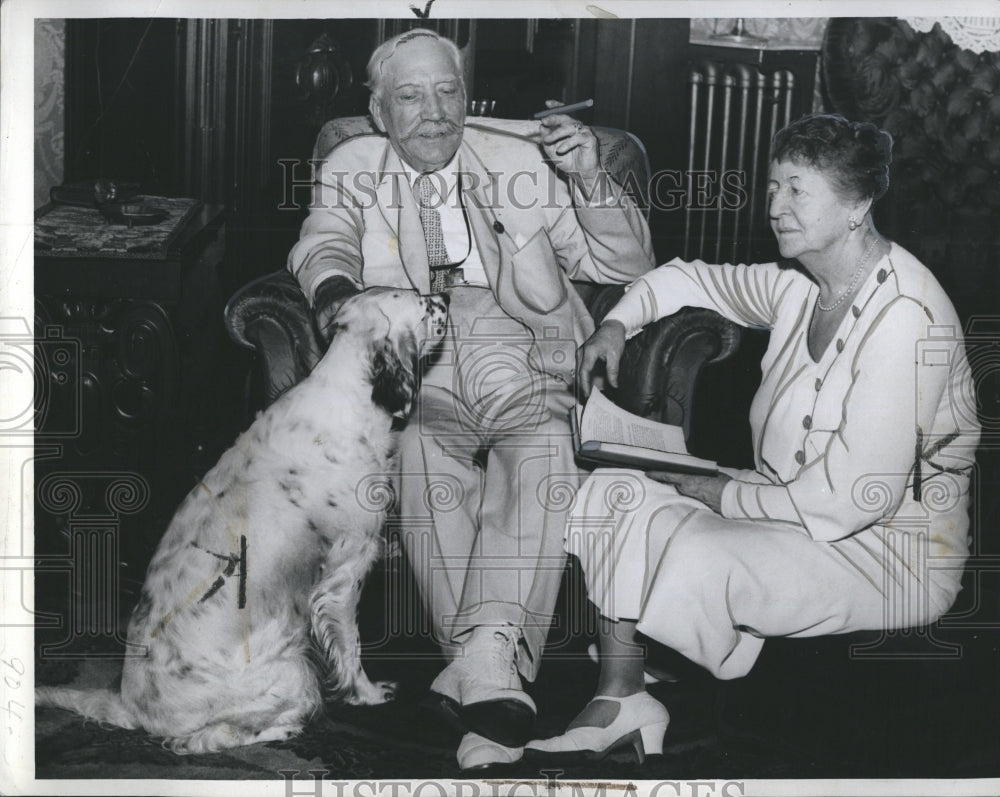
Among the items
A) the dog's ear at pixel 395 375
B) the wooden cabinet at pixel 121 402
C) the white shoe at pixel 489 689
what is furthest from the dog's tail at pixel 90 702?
the dog's ear at pixel 395 375

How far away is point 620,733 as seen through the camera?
3.50 m

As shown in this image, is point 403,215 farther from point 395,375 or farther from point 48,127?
point 48,127

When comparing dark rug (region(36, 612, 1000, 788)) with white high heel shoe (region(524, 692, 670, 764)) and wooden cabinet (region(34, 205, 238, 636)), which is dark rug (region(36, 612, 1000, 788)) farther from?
wooden cabinet (region(34, 205, 238, 636))

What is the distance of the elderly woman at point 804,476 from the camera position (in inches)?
135

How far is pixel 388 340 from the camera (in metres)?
3.47

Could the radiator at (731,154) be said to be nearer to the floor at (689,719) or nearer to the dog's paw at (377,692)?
the floor at (689,719)

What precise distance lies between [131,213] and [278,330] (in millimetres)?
498

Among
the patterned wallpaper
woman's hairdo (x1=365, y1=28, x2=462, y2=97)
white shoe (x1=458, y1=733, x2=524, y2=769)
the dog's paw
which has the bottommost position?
white shoe (x1=458, y1=733, x2=524, y2=769)

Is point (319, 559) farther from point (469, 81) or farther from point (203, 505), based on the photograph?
point (469, 81)

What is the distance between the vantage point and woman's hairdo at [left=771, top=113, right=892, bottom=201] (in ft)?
11.3

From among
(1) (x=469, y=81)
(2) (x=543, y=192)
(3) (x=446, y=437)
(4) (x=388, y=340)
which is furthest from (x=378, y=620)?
(1) (x=469, y=81)

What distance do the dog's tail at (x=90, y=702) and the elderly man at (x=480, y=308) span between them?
81 cm

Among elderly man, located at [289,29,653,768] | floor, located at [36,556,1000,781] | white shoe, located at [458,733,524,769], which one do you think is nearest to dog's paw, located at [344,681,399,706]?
floor, located at [36,556,1000,781]

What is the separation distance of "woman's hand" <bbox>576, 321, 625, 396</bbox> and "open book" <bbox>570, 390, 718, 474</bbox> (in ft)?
0.12
